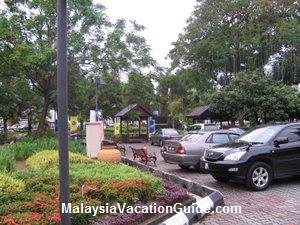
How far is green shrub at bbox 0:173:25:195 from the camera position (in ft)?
26.8

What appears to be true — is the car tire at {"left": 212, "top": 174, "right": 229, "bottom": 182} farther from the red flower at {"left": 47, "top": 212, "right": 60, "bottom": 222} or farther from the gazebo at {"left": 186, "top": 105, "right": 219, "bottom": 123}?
the gazebo at {"left": 186, "top": 105, "right": 219, "bottom": 123}

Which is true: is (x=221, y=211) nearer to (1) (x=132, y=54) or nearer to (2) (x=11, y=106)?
(1) (x=132, y=54)

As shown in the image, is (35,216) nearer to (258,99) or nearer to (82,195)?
(82,195)

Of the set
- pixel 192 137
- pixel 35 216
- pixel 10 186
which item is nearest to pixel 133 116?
pixel 192 137

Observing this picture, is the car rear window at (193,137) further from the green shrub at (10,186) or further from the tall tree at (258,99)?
the tall tree at (258,99)

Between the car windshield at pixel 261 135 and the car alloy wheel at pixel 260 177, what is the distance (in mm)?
834

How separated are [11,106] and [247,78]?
17140 millimetres

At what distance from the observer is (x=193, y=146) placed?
48.8 feet

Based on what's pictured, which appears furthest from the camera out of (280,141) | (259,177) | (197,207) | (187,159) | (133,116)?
(133,116)

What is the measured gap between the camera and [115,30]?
25.0m

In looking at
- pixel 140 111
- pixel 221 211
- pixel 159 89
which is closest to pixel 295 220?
pixel 221 211

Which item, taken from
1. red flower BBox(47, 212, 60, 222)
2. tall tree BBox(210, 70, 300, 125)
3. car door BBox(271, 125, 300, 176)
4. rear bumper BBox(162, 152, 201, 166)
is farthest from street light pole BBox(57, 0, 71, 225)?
tall tree BBox(210, 70, 300, 125)

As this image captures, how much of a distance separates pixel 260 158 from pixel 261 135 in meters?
1.08

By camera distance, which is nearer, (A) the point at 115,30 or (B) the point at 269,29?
(A) the point at 115,30
